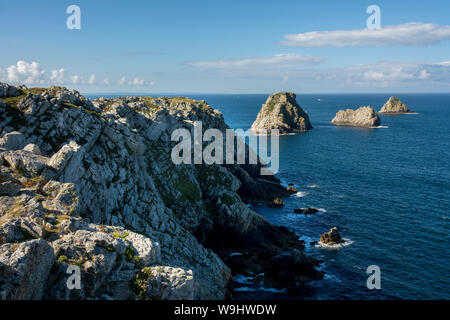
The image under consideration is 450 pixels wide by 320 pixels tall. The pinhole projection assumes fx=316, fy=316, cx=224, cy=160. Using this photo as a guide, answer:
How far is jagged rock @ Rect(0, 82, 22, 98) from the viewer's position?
39.8 metres

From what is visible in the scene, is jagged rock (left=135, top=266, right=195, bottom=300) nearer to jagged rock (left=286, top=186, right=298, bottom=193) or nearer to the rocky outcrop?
the rocky outcrop

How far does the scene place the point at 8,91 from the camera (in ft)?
133

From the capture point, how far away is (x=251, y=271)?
54.4 m

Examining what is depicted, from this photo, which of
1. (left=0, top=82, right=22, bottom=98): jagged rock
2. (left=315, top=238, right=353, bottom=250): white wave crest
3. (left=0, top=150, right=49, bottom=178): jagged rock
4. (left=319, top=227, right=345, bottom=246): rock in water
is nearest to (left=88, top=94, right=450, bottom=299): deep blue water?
(left=315, top=238, right=353, bottom=250): white wave crest

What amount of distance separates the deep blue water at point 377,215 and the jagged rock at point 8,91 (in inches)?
1689

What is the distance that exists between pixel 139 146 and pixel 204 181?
2525 centimetres

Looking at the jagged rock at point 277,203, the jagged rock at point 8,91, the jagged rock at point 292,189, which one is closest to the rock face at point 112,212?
the jagged rock at point 8,91

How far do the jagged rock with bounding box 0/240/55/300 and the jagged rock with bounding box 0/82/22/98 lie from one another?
29.4 metres

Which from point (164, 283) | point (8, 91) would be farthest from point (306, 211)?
point (8, 91)

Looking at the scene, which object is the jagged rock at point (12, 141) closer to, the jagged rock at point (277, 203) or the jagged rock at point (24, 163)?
the jagged rock at point (24, 163)

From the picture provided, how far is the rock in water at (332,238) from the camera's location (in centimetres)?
6309

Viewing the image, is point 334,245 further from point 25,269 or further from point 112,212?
point 25,269
